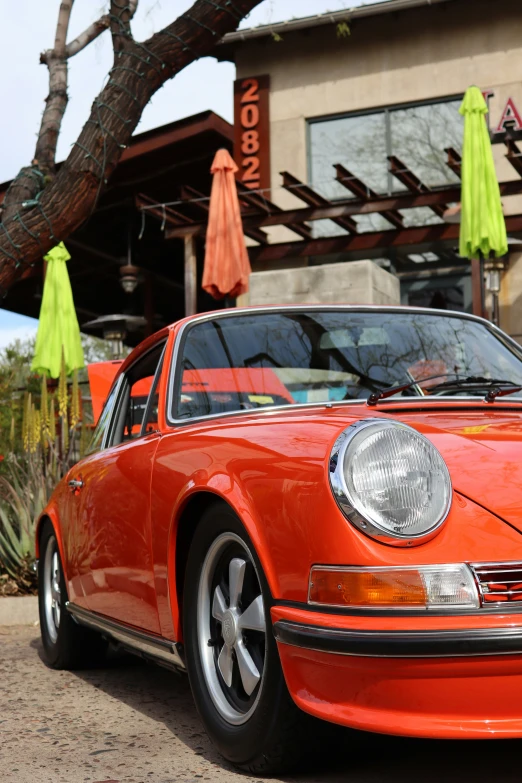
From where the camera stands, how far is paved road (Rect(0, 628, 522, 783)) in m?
2.83

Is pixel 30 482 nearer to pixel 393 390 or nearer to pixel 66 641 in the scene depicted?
pixel 66 641

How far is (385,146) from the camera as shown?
604 inches

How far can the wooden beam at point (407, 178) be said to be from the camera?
12266 millimetres

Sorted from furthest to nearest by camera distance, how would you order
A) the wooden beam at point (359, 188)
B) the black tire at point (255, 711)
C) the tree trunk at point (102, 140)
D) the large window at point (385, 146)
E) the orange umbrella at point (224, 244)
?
the large window at point (385, 146)
the wooden beam at point (359, 188)
the orange umbrella at point (224, 244)
the tree trunk at point (102, 140)
the black tire at point (255, 711)

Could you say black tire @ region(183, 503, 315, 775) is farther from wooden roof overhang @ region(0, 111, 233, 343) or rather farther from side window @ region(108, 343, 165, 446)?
wooden roof overhang @ region(0, 111, 233, 343)

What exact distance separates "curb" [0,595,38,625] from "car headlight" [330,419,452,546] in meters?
4.27

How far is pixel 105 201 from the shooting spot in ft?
57.4

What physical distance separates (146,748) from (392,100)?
13.4m

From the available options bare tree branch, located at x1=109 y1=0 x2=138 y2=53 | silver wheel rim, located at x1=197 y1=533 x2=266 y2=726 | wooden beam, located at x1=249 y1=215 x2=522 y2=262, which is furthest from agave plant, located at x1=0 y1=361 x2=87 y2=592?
wooden beam, located at x1=249 y1=215 x2=522 y2=262

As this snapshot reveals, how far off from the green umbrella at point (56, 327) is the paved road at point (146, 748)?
728cm

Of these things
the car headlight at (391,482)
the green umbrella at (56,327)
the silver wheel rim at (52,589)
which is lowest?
the silver wheel rim at (52,589)

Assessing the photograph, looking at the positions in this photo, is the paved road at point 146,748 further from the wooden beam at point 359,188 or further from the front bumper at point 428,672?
the wooden beam at point 359,188

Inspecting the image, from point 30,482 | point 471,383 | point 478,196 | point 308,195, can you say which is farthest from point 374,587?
point 308,195

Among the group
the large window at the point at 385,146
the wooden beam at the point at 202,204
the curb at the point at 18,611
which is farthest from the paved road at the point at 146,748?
the large window at the point at 385,146
